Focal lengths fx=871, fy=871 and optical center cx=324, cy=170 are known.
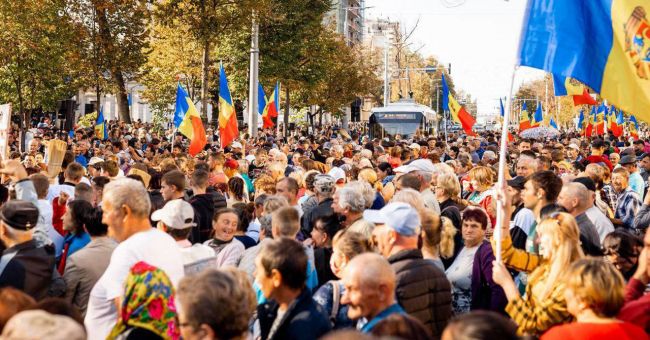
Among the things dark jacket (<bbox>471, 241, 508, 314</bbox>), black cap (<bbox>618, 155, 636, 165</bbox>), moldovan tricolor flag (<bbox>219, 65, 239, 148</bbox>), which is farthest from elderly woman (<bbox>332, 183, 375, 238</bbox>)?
moldovan tricolor flag (<bbox>219, 65, 239, 148</bbox>)

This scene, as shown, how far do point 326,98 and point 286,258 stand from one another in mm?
50344

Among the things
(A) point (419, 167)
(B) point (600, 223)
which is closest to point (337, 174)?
(A) point (419, 167)

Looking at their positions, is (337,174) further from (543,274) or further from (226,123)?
(226,123)

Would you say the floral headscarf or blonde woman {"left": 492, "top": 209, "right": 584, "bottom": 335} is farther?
blonde woman {"left": 492, "top": 209, "right": 584, "bottom": 335}

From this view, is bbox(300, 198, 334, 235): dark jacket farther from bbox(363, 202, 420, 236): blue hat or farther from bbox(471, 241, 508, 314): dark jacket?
bbox(363, 202, 420, 236): blue hat

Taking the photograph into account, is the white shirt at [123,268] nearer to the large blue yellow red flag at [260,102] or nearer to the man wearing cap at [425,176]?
the man wearing cap at [425,176]

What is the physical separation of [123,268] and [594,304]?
2.64 m

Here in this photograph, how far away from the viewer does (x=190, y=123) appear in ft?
54.7

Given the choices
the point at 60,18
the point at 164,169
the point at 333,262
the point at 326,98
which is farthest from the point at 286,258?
the point at 326,98

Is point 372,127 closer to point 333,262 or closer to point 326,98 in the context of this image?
point 326,98

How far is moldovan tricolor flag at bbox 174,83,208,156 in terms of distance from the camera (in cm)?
1606

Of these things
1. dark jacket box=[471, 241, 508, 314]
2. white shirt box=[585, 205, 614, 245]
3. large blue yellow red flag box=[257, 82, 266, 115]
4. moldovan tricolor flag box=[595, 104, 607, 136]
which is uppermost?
large blue yellow red flag box=[257, 82, 266, 115]

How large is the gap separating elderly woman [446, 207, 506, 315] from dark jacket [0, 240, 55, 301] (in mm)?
3069

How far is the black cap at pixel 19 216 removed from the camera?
588 cm
